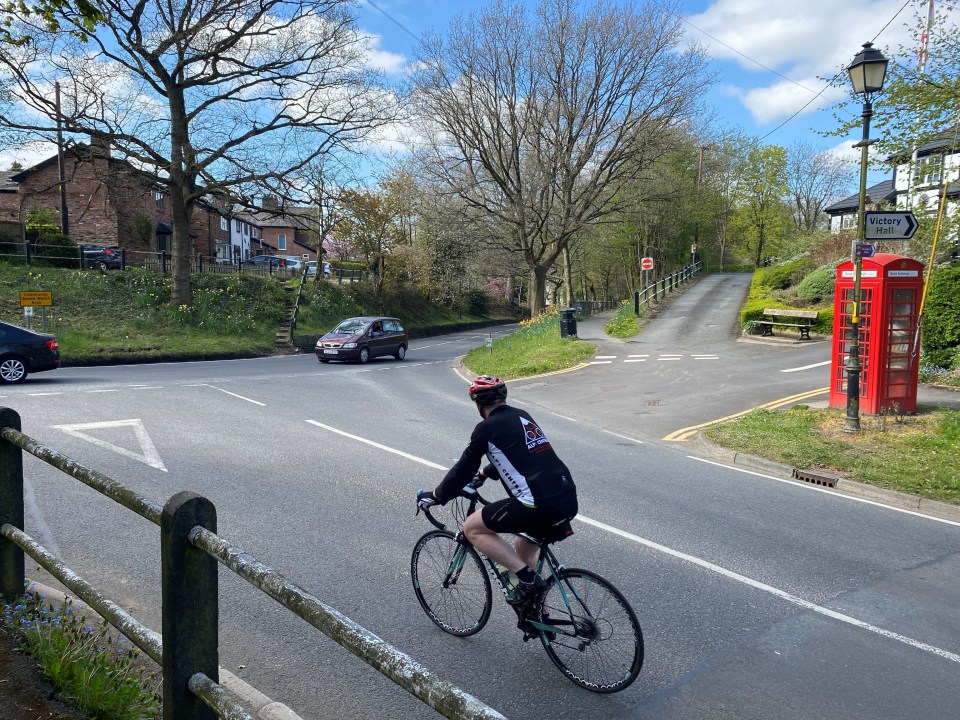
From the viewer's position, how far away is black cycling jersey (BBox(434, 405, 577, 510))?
439 centimetres

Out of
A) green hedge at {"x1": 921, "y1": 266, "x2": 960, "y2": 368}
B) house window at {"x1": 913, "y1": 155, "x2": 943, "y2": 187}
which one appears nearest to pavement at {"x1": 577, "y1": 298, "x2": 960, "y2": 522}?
green hedge at {"x1": 921, "y1": 266, "x2": 960, "y2": 368}

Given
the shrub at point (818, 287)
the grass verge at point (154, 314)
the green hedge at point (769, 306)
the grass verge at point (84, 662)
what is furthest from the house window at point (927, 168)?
the grass verge at point (154, 314)

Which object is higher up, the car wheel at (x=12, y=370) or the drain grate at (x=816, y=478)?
the car wheel at (x=12, y=370)

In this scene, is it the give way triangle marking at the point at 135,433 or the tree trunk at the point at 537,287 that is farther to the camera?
the tree trunk at the point at 537,287

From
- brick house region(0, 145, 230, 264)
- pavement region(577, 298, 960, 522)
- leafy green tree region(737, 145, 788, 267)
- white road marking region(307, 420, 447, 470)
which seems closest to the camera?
pavement region(577, 298, 960, 522)

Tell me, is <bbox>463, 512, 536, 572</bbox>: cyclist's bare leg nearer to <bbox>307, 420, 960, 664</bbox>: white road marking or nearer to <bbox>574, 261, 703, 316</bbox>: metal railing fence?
<bbox>307, 420, 960, 664</bbox>: white road marking

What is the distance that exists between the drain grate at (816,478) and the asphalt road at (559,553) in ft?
1.55

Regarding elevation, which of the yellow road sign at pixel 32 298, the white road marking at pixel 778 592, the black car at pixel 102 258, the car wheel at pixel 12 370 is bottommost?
the white road marking at pixel 778 592

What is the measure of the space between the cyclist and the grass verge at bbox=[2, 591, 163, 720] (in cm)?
199

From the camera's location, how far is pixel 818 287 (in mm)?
27312

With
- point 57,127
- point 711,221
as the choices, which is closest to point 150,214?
point 57,127

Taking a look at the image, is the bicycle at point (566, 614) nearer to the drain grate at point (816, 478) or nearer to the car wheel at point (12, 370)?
the drain grate at point (816, 478)

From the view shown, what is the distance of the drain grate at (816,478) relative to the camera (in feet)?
31.0

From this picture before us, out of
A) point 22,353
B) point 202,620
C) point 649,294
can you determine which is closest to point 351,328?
point 22,353
